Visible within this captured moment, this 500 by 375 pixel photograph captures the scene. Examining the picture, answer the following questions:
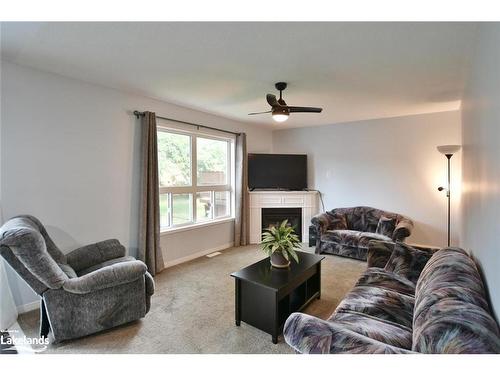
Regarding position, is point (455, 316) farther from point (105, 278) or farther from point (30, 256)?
point (30, 256)

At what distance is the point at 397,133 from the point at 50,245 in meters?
5.42

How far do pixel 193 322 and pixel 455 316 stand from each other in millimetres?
2038

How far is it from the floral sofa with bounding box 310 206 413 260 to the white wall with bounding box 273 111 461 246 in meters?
0.37

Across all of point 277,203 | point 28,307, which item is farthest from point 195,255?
point 28,307

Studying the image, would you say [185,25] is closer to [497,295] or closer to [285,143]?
[497,295]

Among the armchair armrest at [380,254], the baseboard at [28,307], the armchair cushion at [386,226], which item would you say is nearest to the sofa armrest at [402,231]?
the armchair cushion at [386,226]

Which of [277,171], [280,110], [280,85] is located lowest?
[277,171]

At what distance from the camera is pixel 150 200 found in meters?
3.47

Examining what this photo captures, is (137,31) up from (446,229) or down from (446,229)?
up

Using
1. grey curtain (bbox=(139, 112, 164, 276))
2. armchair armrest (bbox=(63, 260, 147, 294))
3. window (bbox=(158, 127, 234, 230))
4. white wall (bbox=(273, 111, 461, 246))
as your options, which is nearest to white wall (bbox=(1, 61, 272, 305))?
grey curtain (bbox=(139, 112, 164, 276))

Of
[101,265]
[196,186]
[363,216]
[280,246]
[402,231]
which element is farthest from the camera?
[363,216]

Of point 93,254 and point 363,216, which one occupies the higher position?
point 363,216

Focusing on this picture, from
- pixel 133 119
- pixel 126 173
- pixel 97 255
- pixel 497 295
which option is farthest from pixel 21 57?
pixel 497 295
